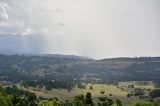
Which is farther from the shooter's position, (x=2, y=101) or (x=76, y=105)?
(x=76, y=105)

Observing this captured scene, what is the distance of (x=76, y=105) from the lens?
18025 cm

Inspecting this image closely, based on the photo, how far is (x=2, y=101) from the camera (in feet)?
495

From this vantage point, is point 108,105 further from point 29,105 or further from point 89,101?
point 29,105

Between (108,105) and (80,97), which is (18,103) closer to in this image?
(80,97)

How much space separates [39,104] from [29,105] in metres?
5.55

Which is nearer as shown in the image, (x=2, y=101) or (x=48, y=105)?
(x=2, y=101)

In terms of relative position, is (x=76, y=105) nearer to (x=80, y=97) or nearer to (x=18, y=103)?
(x=80, y=97)

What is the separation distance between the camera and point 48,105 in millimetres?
196125

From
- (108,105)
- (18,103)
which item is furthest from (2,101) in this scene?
(108,105)

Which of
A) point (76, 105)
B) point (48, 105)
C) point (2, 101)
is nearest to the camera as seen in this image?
point (2, 101)

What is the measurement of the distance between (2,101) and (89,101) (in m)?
48.7

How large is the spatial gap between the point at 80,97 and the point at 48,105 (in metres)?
19.6

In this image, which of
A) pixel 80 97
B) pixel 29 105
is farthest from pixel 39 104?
pixel 80 97

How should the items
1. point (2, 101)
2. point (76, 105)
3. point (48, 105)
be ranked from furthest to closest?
1. point (48, 105)
2. point (76, 105)
3. point (2, 101)
